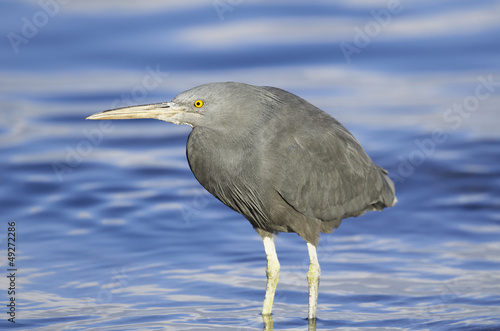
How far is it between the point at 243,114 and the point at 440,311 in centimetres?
247

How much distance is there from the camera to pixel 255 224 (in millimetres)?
6762

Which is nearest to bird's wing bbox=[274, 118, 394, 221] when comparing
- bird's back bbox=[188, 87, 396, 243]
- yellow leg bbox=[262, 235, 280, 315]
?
bird's back bbox=[188, 87, 396, 243]

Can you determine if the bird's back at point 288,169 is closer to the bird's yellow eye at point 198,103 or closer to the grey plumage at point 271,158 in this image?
the grey plumage at point 271,158

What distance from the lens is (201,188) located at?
10.5 m

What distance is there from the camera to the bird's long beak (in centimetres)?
594

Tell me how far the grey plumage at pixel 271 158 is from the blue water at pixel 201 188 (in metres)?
0.88

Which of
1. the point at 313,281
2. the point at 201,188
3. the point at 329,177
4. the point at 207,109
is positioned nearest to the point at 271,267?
the point at 313,281

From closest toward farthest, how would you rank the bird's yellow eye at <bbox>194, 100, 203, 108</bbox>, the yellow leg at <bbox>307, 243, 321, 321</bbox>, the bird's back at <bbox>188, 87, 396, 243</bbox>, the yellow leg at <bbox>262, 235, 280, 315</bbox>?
the bird's yellow eye at <bbox>194, 100, 203, 108</bbox> → the bird's back at <bbox>188, 87, 396, 243</bbox> → the yellow leg at <bbox>307, 243, 321, 321</bbox> → the yellow leg at <bbox>262, 235, 280, 315</bbox>

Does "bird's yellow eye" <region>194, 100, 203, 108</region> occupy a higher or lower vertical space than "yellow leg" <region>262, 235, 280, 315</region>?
higher

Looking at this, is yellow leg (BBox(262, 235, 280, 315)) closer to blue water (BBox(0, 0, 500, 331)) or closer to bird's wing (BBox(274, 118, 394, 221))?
blue water (BBox(0, 0, 500, 331))

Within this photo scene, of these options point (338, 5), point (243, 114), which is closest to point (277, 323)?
point (243, 114)

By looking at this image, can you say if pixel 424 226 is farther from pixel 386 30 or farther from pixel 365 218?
pixel 386 30

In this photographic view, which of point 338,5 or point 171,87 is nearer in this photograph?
point 171,87

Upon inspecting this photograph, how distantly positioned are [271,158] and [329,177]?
0.87 metres
